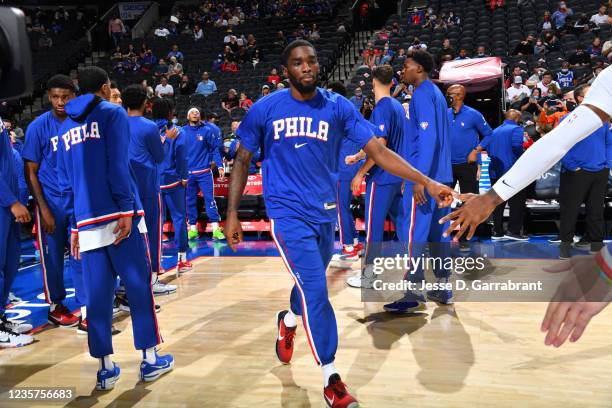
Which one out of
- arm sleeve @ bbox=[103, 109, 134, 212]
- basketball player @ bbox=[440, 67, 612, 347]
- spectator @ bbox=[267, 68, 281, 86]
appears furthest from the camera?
spectator @ bbox=[267, 68, 281, 86]

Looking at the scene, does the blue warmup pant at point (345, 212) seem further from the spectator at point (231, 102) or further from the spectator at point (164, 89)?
the spectator at point (164, 89)

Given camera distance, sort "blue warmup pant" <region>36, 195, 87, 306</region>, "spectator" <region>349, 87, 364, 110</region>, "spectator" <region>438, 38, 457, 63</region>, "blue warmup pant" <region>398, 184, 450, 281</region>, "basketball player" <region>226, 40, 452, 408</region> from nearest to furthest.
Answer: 1. "basketball player" <region>226, 40, 452, 408</region>
2. "blue warmup pant" <region>398, 184, 450, 281</region>
3. "blue warmup pant" <region>36, 195, 87, 306</region>
4. "spectator" <region>349, 87, 364, 110</region>
5. "spectator" <region>438, 38, 457, 63</region>

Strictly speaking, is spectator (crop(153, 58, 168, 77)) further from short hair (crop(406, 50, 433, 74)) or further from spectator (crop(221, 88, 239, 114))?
short hair (crop(406, 50, 433, 74))

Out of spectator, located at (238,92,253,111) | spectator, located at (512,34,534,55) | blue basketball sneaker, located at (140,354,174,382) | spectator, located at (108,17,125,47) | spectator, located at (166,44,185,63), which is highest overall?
spectator, located at (108,17,125,47)

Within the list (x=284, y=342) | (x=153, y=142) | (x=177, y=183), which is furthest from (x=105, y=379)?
(x=177, y=183)

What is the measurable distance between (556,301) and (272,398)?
2132 millimetres

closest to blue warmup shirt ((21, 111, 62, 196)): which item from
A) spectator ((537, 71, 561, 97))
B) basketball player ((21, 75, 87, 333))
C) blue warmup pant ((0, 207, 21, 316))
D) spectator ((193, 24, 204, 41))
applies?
basketball player ((21, 75, 87, 333))

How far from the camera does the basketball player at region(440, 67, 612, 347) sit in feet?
5.47

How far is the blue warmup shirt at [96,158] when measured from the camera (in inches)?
142

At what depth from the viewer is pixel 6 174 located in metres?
4.91

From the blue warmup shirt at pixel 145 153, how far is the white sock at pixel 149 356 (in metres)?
2.09

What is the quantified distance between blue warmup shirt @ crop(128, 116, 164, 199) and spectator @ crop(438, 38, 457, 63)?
9.22 metres

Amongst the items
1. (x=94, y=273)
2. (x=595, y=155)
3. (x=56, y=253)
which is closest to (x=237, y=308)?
(x=56, y=253)

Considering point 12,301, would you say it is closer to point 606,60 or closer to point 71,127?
point 71,127
